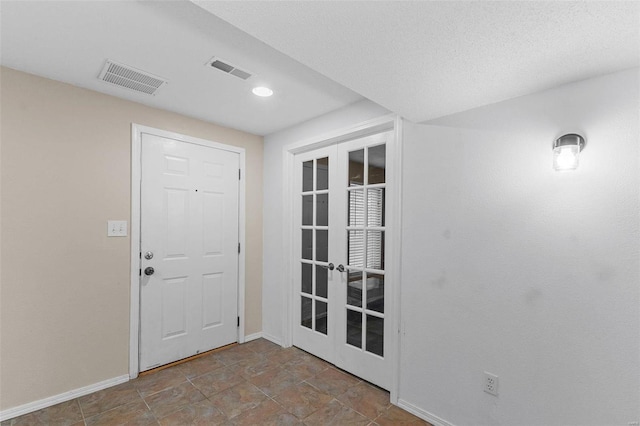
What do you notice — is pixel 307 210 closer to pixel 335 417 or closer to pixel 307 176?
pixel 307 176

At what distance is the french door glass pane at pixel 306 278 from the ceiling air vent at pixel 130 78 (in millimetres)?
2069

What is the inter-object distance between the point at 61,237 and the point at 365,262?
2374mm

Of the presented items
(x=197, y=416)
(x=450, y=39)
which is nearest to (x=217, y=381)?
(x=197, y=416)

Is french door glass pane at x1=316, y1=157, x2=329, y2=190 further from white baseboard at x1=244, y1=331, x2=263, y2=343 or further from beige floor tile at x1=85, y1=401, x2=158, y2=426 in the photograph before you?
beige floor tile at x1=85, y1=401, x2=158, y2=426

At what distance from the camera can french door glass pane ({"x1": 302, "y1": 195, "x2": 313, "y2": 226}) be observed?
10.2ft

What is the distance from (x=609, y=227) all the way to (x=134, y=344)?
3381mm

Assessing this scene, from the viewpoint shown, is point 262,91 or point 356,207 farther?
point 356,207

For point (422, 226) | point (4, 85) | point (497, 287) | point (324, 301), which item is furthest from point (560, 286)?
point (4, 85)

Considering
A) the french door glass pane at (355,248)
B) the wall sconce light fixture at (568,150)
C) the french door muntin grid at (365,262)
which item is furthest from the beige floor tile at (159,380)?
the wall sconce light fixture at (568,150)

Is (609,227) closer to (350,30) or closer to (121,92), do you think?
(350,30)

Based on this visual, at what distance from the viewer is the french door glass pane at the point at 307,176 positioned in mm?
3109

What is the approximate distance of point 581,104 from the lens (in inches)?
59.7

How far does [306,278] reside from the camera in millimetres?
3139

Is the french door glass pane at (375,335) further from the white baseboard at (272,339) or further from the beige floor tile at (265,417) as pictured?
the white baseboard at (272,339)
